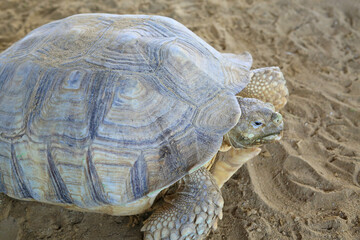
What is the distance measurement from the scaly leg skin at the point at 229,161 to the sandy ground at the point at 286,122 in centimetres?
29

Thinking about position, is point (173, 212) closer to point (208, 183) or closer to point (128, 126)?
point (208, 183)

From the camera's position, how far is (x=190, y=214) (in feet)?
6.95

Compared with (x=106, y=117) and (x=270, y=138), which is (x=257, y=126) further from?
(x=106, y=117)

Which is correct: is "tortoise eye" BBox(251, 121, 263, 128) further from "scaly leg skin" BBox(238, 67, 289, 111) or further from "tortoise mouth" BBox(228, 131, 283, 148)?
"scaly leg skin" BBox(238, 67, 289, 111)

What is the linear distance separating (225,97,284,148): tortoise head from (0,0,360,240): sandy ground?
62 cm

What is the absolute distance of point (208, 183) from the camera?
2.24 meters

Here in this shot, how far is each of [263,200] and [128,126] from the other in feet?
4.62

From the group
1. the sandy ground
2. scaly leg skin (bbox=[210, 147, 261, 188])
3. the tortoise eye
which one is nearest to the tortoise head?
the tortoise eye

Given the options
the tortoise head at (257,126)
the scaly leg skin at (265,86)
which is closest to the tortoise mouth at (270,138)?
the tortoise head at (257,126)

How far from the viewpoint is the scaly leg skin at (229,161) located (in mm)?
2389

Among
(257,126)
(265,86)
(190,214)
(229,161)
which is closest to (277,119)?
(257,126)

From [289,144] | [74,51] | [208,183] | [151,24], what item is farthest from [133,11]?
[208,183]

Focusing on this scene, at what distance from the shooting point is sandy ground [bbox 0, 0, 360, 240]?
2.45 meters

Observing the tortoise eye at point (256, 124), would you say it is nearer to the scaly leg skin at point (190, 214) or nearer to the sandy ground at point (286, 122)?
the scaly leg skin at point (190, 214)
